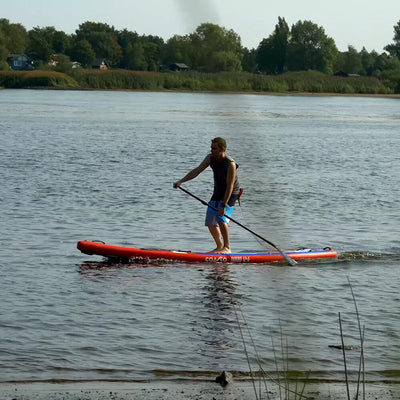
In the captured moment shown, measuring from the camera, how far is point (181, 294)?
1206 cm

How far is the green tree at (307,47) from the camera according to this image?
1.73 metres

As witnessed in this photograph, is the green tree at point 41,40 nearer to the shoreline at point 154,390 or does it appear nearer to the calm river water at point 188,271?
the calm river water at point 188,271

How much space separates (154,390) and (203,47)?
21.4ft

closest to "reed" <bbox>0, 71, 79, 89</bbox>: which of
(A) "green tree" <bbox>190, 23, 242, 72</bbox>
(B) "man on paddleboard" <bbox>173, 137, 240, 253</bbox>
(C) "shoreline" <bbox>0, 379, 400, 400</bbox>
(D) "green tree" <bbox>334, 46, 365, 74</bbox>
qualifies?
(B) "man on paddleboard" <bbox>173, 137, 240, 253</bbox>

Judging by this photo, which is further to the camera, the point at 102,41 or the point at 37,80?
the point at 37,80

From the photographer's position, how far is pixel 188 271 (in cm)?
1377

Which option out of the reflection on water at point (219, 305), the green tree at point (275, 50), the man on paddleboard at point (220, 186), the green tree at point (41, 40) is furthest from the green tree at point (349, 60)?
the man on paddleboard at point (220, 186)

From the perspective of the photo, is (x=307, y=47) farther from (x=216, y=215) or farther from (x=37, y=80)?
(x=37, y=80)

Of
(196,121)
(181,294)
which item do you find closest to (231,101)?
(181,294)

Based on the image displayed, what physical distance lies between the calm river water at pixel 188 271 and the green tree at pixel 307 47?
4.7 inches

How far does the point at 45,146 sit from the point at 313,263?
26635 mm

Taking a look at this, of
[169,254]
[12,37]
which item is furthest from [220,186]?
[12,37]

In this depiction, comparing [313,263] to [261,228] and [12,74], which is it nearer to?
[261,228]

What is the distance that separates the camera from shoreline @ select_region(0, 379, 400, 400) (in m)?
7.54
